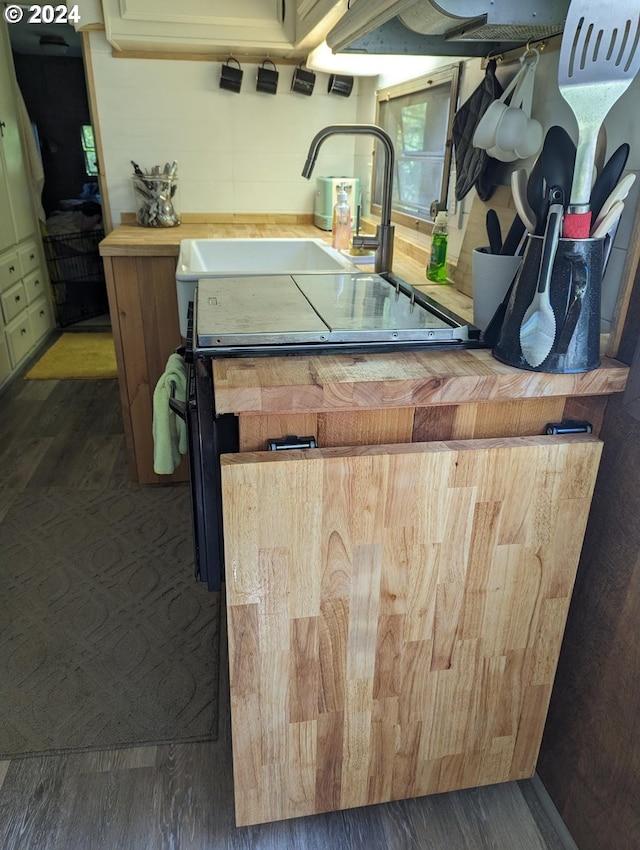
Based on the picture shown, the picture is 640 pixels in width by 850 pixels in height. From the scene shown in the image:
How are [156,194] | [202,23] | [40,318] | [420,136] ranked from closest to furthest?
[420,136], [202,23], [156,194], [40,318]

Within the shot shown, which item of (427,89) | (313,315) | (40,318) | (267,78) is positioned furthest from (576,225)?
(40,318)

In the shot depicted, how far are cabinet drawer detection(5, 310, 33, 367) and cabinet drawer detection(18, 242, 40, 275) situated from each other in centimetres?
27

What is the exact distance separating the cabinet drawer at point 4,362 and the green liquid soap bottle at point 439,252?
2563mm

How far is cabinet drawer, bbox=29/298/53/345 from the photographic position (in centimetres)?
377

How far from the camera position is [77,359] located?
12.3ft

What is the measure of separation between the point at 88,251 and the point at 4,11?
→ 4.80 feet

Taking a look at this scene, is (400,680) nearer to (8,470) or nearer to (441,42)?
(441,42)

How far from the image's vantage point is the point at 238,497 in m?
0.91

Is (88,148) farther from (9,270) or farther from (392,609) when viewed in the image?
(392,609)

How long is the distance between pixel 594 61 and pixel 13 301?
11.0 ft

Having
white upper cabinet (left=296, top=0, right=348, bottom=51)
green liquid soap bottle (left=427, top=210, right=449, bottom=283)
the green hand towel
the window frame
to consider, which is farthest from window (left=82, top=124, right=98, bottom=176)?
the green hand towel

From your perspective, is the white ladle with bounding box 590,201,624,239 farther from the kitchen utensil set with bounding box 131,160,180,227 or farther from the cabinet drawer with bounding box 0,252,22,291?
the cabinet drawer with bounding box 0,252,22,291

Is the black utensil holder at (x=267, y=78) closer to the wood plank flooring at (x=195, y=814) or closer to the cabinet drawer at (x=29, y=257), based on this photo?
the cabinet drawer at (x=29, y=257)

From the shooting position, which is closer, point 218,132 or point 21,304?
point 218,132
